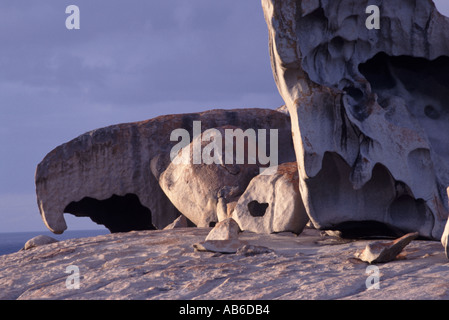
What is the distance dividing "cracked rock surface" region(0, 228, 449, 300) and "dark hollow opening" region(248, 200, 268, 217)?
68 centimetres

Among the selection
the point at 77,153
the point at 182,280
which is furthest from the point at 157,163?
the point at 182,280

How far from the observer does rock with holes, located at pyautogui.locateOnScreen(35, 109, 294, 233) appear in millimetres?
9992

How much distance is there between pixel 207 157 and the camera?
840 cm

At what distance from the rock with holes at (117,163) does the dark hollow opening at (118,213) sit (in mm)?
906

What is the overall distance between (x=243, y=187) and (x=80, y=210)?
13.8ft

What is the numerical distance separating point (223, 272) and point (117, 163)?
596 centimetres

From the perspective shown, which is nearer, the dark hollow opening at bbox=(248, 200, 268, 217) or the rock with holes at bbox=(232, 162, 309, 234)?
the rock with holes at bbox=(232, 162, 309, 234)

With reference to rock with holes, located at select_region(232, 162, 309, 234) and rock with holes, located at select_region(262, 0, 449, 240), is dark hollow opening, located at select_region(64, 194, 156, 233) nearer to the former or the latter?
rock with holes, located at select_region(232, 162, 309, 234)

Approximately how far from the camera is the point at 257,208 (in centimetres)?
683

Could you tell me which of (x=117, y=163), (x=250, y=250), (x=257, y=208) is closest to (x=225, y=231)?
(x=250, y=250)

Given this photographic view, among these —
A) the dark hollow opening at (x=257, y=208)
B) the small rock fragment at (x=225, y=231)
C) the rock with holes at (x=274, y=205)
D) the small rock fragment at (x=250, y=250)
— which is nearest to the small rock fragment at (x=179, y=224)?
the rock with holes at (x=274, y=205)

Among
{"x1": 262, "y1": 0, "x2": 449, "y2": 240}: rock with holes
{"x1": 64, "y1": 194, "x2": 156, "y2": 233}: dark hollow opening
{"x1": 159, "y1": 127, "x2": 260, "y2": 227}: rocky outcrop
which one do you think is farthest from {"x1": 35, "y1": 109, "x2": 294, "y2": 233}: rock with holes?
{"x1": 262, "y1": 0, "x2": 449, "y2": 240}: rock with holes
